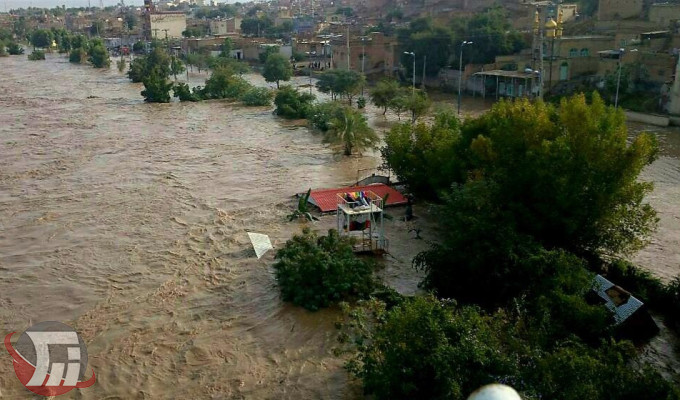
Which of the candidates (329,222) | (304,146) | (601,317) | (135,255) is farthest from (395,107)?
(601,317)

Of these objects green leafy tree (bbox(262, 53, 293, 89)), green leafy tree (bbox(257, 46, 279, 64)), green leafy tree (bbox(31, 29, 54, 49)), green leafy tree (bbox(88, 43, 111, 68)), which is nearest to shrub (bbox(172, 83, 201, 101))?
green leafy tree (bbox(262, 53, 293, 89))

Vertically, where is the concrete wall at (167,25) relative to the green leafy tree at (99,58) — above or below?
above

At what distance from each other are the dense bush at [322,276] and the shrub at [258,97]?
23416 millimetres

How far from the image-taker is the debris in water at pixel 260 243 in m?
12.5

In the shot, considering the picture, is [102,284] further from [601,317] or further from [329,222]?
[601,317]

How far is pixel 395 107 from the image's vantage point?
26.9 meters

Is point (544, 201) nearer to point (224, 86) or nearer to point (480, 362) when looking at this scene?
point (480, 362)

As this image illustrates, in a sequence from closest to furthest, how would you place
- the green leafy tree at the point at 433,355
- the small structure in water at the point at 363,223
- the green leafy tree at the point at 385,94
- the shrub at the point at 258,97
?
the green leafy tree at the point at 433,355 → the small structure in water at the point at 363,223 → the green leafy tree at the point at 385,94 → the shrub at the point at 258,97

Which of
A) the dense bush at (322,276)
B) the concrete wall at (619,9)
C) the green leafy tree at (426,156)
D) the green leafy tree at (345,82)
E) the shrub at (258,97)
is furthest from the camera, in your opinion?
the concrete wall at (619,9)

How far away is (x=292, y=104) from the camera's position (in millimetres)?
29125

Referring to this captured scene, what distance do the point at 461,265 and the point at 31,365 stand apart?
621 centimetres

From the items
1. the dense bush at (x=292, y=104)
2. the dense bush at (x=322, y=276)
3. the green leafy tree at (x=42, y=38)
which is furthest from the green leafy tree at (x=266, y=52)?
the dense bush at (x=322, y=276)

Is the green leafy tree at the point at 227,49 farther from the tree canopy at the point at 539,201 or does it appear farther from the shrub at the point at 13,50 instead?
the tree canopy at the point at 539,201

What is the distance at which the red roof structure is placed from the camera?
15.0 meters
